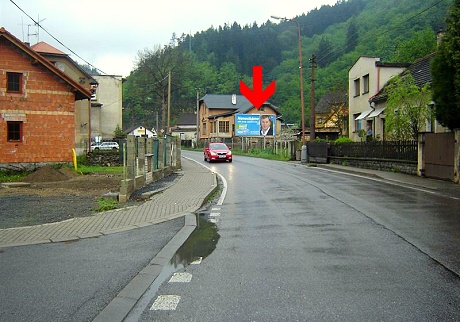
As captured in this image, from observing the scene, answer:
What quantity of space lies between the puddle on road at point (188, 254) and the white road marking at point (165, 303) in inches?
3.5

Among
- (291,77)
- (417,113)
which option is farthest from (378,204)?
(291,77)

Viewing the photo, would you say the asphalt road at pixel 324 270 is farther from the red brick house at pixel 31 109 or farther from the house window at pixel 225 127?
the house window at pixel 225 127

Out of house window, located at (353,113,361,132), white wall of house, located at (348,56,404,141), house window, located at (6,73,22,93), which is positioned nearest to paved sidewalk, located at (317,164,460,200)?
white wall of house, located at (348,56,404,141)

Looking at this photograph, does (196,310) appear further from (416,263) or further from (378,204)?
(378,204)

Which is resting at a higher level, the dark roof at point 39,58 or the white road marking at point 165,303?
the dark roof at point 39,58

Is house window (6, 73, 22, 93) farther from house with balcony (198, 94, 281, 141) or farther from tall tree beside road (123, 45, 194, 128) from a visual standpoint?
tall tree beside road (123, 45, 194, 128)

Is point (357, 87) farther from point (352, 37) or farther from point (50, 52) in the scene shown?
point (50, 52)

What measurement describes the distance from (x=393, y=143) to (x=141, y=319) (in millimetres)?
20846

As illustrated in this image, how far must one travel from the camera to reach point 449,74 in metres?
16.7

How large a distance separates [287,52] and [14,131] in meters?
54.0

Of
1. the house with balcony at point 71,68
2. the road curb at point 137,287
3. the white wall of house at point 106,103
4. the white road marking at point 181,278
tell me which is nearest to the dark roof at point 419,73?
the road curb at point 137,287

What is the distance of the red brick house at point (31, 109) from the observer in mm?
24219

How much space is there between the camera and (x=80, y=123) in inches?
1764

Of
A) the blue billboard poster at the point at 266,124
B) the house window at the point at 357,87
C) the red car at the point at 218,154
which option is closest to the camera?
the house window at the point at 357,87
